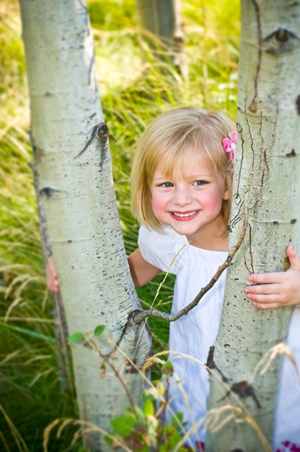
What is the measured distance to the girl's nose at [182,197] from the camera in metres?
1.56

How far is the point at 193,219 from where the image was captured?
1.60m

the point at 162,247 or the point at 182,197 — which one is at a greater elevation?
the point at 182,197

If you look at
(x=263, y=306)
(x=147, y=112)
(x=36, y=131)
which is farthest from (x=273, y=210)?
(x=147, y=112)

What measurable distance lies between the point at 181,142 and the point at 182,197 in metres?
0.18

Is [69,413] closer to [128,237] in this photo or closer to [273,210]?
[128,237]

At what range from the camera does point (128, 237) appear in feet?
7.79

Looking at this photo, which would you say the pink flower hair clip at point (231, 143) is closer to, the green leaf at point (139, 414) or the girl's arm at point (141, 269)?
the girl's arm at point (141, 269)

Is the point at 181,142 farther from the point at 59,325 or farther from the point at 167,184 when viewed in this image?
the point at 59,325

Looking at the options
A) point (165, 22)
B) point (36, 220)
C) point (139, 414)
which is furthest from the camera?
point (165, 22)

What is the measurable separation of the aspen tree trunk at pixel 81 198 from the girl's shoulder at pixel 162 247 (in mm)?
428

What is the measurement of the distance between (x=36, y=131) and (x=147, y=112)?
1.67 metres

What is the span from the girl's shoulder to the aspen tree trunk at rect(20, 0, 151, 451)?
16.8 inches


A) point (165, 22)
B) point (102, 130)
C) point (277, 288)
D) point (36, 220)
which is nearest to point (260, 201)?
point (277, 288)

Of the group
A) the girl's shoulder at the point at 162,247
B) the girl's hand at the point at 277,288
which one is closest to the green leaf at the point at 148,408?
the girl's hand at the point at 277,288
